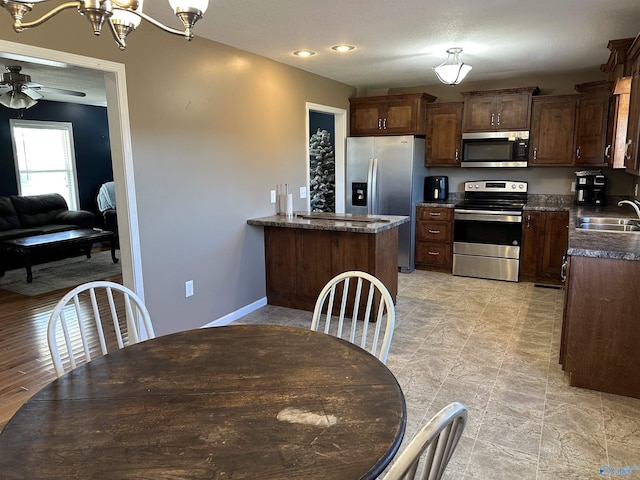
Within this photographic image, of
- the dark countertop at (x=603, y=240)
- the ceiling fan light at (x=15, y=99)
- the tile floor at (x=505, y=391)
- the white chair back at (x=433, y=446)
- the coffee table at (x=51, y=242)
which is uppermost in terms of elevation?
the ceiling fan light at (x=15, y=99)

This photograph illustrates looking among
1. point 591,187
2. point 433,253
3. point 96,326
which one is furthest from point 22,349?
point 591,187

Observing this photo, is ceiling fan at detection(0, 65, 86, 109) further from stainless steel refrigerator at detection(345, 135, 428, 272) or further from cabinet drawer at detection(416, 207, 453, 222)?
cabinet drawer at detection(416, 207, 453, 222)

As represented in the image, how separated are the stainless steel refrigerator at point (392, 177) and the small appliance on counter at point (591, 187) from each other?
5.68 ft

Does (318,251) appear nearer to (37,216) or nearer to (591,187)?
(591,187)

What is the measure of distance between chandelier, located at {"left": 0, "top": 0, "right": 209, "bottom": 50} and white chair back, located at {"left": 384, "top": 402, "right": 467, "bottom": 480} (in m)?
1.38

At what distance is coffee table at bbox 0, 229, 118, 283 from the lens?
17.0 ft

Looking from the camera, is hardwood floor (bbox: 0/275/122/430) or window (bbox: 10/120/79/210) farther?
window (bbox: 10/120/79/210)

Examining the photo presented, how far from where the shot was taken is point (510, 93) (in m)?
4.95

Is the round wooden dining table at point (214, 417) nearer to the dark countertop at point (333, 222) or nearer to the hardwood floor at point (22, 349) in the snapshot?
the hardwood floor at point (22, 349)

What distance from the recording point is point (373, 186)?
5414mm

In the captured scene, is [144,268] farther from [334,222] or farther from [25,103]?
[25,103]

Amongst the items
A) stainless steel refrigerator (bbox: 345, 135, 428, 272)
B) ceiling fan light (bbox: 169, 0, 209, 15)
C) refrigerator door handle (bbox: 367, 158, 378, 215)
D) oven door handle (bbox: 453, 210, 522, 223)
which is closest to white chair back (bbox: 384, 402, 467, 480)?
ceiling fan light (bbox: 169, 0, 209, 15)

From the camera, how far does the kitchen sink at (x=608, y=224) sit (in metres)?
3.46

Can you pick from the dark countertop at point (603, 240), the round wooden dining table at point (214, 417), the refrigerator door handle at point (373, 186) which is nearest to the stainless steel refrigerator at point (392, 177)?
the refrigerator door handle at point (373, 186)
